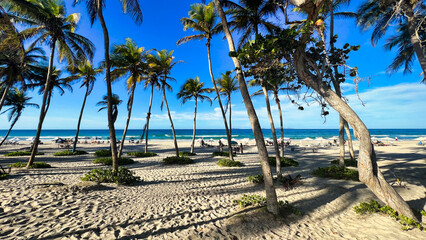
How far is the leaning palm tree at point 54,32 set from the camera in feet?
32.0

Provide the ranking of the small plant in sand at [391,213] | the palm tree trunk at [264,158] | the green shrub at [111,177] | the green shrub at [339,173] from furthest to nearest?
the green shrub at [339,173] < the green shrub at [111,177] < the palm tree trunk at [264,158] < the small plant in sand at [391,213]

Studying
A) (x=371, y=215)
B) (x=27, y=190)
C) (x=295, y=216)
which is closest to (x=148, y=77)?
(x=27, y=190)

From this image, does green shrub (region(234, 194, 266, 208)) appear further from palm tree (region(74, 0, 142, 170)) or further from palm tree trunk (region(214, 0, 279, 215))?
palm tree (region(74, 0, 142, 170))

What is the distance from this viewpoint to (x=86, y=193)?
5656mm

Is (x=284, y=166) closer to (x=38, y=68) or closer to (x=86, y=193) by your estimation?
(x=86, y=193)

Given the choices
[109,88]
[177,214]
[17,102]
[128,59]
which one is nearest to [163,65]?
[128,59]

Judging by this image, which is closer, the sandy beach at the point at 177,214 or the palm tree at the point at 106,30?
the sandy beach at the point at 177,214

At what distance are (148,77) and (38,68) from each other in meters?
11.2

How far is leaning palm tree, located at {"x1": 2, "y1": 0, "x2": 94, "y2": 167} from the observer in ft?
32.0

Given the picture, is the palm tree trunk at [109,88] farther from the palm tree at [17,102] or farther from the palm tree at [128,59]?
the palm tree at [17,102]

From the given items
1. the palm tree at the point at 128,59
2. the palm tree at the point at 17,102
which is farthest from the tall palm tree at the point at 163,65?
the palm tree at the point at 17,102

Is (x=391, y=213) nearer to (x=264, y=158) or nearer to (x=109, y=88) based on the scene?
(x=264, y=158)

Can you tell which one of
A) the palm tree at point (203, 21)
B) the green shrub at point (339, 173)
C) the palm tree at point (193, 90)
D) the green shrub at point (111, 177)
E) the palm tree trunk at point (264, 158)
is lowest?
the green shrub at point (339, 173)

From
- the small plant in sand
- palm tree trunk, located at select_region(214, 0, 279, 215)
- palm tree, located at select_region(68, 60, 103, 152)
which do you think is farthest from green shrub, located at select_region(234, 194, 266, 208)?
palm tree, located at select_region(68, 60, 103, 152)
